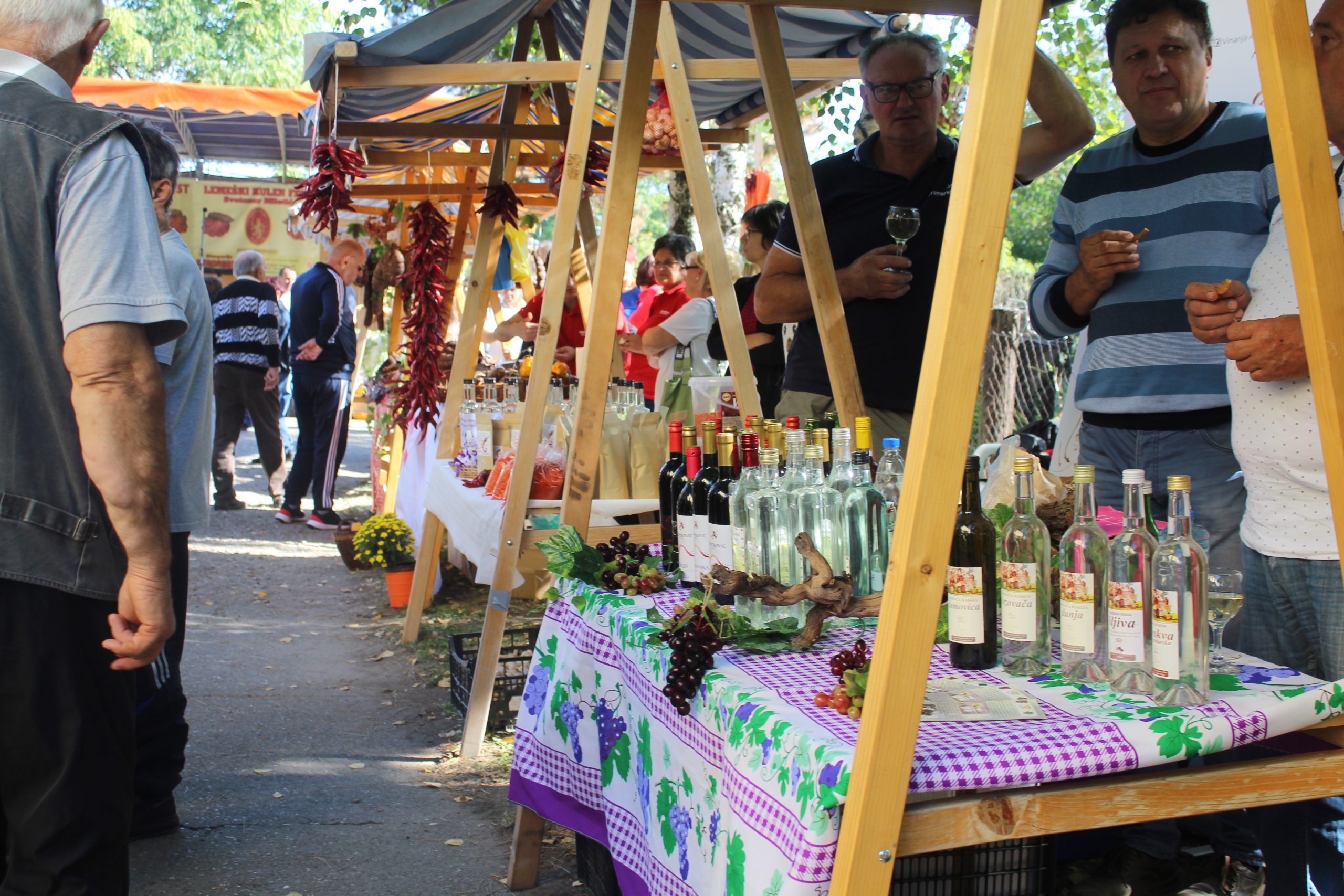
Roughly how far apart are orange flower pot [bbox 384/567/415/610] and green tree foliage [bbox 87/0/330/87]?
923 inches

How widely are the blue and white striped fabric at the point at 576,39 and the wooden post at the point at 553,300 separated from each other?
0.47 metres

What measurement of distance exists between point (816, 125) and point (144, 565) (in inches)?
383

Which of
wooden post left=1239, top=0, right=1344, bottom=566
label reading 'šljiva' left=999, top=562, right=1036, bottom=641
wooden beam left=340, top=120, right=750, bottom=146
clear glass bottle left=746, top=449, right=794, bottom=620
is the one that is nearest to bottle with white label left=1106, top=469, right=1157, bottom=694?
label reading 'šljiva' left=999, top=562, right=1036, bottom=641

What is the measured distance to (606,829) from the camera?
2.29 metres

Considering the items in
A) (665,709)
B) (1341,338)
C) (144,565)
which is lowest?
(665,709)

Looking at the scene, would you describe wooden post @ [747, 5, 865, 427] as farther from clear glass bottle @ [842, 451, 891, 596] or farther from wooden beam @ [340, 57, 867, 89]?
wooden beam @ [340, 57, 867, 89]

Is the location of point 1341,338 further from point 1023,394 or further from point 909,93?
point 1023,394

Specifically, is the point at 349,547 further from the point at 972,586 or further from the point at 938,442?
the point at 938,442

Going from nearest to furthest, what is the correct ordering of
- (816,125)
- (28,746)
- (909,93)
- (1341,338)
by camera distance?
(1341,338)
(28,746)
(909,93)
(816,125)

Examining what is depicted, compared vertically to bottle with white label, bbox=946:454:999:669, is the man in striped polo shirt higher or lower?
higher

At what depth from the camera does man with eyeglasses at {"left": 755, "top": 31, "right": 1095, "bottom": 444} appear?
295 cm

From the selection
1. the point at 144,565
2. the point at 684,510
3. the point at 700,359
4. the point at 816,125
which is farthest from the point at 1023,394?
the point at 144,565

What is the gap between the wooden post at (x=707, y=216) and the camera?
3.25 meters

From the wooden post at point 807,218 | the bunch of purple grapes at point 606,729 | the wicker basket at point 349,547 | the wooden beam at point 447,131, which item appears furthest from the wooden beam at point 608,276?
the wicker basket at point 349,547
